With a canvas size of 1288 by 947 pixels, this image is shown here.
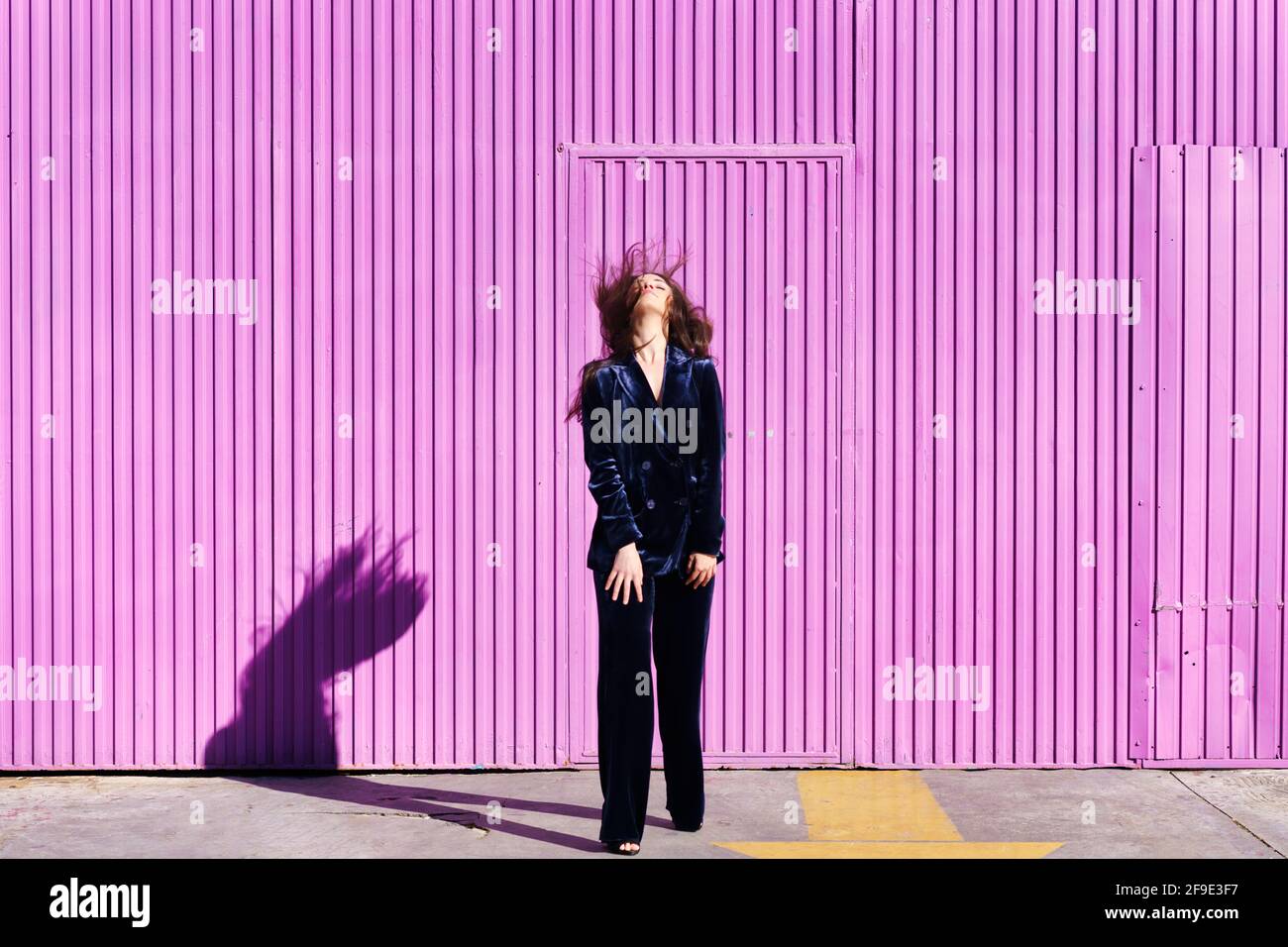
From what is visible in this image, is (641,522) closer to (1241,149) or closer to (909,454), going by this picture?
(909,454)

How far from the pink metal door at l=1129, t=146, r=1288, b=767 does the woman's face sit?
2886 mm

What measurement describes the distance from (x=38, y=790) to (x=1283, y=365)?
282 inches

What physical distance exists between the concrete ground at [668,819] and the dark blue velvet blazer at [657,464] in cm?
135

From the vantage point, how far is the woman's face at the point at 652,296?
5.34m

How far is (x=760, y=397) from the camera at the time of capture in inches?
261

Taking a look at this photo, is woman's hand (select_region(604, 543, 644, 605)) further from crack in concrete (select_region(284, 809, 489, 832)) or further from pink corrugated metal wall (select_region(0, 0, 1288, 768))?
pink corrugated metal wall (select_region(0, 0, 1288, 768))

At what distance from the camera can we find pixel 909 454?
6672 mm

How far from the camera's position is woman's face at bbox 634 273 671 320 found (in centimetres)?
534

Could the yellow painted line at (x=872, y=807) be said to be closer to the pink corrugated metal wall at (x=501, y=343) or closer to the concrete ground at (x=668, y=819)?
the concrete ground at (x=668, y=819)

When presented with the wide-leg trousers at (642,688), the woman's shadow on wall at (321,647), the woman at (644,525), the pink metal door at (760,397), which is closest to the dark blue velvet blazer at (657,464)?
the woman at (644,525)

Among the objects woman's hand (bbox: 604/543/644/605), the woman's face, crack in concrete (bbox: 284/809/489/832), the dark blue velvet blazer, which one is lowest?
crack in concrete (bbox: 284/809/489/832)

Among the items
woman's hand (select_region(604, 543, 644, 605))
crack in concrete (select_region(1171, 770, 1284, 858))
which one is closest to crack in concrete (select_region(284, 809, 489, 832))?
woman's hand (select_region(604, 543, 644, 605))

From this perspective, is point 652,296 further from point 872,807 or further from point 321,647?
point 321,647
